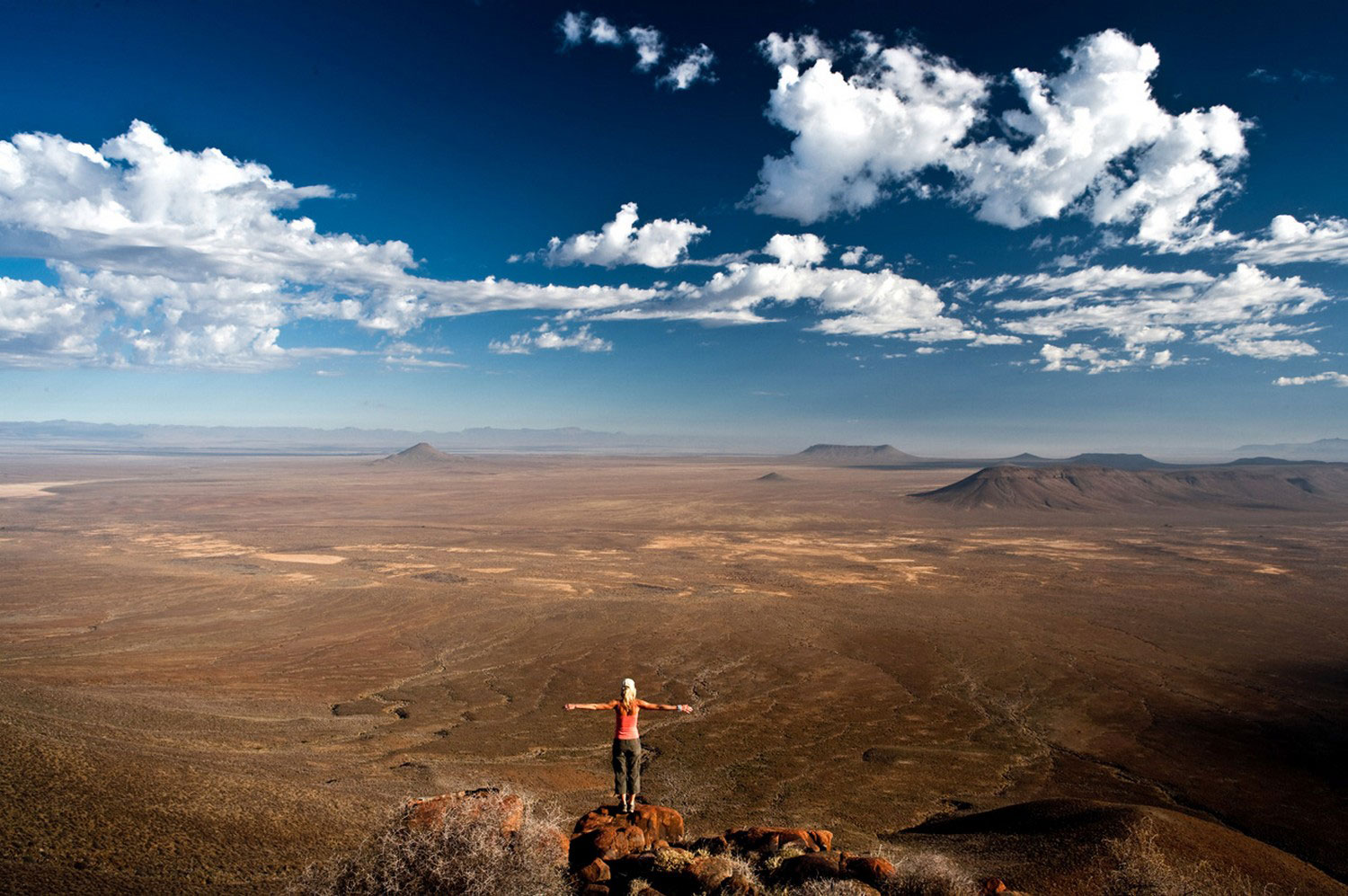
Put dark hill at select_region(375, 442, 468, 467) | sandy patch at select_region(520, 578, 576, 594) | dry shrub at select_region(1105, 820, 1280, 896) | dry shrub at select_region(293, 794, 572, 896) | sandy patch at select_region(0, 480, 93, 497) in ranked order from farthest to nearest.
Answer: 1. dark hill at select_region(375, 442, 468, 467)
2. sandy patch at select_region(0, 480, 93, 497)
3. sandy patch at select_region(520, 578, 576, 594)
4. dry shrub at select_region(1105, 820, 1280, 896)
5. dry shrub at select_region(293, 794, 572, 896)

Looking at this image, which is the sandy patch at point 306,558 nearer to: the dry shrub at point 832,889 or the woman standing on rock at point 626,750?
the woman standing on rock at point 626,750

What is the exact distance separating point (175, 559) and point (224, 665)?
1087 inches

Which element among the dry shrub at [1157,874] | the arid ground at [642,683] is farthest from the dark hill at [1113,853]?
the arid ground at [642,683]

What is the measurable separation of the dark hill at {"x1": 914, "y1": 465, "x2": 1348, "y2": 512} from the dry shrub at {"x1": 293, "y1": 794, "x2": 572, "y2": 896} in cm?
8543

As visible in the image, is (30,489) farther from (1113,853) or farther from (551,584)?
(1113,853)

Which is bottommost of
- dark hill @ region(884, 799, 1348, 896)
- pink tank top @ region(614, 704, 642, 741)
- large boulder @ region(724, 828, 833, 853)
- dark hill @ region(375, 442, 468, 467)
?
dark hill @ region(884, 799, 1348, 896)

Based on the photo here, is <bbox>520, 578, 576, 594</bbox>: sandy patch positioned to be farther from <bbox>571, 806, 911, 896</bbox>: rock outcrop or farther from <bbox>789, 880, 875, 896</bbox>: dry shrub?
<bbox>789, 880, 875, 896</bbox>: dry shrub

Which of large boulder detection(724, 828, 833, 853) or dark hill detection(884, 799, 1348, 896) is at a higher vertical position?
large boulder detection(724, 828, 833, 853)

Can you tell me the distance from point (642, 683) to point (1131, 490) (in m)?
96.3

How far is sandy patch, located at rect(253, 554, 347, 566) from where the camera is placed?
1764 inches

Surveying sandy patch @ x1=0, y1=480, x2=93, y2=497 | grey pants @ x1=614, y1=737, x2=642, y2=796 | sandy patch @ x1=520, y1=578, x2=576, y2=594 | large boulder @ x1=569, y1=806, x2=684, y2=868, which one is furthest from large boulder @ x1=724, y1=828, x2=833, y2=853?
sandy patch @ x1=0, y1=480, x2=93, y2=497

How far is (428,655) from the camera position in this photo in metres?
25.5

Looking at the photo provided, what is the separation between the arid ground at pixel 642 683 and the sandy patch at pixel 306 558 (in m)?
0.38

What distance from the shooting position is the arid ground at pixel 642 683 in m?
10.7
